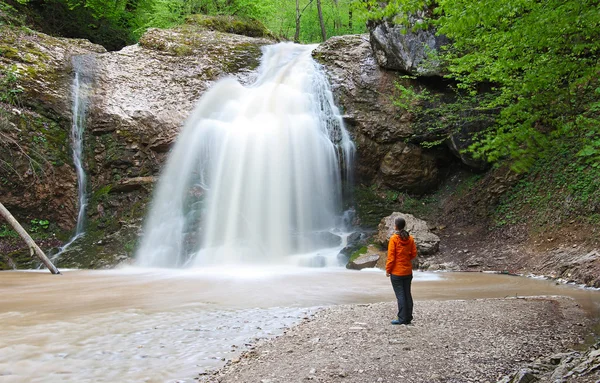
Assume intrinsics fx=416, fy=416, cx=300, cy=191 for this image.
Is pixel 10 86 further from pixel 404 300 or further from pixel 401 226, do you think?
pixel 404 300

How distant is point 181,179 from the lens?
13.8 meters

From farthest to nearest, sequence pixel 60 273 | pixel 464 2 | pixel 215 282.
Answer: pixel 60 273 < pixel 215 282 < pixel 464 2

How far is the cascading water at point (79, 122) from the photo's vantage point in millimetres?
13398

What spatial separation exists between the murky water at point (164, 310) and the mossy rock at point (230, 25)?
13713mm

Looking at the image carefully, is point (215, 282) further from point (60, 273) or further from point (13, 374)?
point (13, 374)

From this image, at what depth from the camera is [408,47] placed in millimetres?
14445

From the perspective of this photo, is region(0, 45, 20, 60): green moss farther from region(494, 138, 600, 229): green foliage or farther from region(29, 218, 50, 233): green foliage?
region(494, 138, 600, 229): green foliage

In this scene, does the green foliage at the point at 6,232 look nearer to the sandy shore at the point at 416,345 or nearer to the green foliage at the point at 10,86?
the green foliage at the point at 10,86

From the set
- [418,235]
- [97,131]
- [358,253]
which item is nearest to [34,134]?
[97,131]

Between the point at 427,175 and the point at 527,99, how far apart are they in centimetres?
1088

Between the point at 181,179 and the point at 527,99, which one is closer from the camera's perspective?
the point at 527,99

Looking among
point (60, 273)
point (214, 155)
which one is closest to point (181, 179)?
point (214, 155)

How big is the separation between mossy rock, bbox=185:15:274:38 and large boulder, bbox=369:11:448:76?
8264 mm

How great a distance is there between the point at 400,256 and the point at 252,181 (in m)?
9.06
